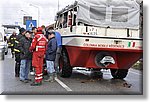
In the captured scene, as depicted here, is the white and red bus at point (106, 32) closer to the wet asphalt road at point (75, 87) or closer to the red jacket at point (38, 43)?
the wet asphalt road at point (75, 87)

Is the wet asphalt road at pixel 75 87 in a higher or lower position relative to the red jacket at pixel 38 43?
lower

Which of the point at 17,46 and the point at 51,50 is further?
the point at 17,46

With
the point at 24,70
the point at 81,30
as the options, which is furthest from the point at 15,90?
the point at 81,30

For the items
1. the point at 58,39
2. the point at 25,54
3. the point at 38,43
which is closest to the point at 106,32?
the point at 58,39

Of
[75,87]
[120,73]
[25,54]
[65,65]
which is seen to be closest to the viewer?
[75,87]

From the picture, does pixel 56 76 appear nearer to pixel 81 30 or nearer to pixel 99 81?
pixel 99 81

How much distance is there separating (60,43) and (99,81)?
1.71m

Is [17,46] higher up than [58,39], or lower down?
lower down

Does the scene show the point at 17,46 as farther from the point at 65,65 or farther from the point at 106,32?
the point at 106,32

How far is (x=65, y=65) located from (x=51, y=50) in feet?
2.62

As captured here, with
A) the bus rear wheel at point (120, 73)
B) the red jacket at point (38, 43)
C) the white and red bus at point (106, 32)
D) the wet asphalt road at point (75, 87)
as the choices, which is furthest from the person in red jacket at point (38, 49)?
the bus rear wheel at point (120, 73)

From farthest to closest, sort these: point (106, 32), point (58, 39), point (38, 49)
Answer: point (58, 39) < point (106, 32) < point (38, 49)

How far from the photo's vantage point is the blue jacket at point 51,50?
9914mm

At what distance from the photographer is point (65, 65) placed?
34.3 ft
